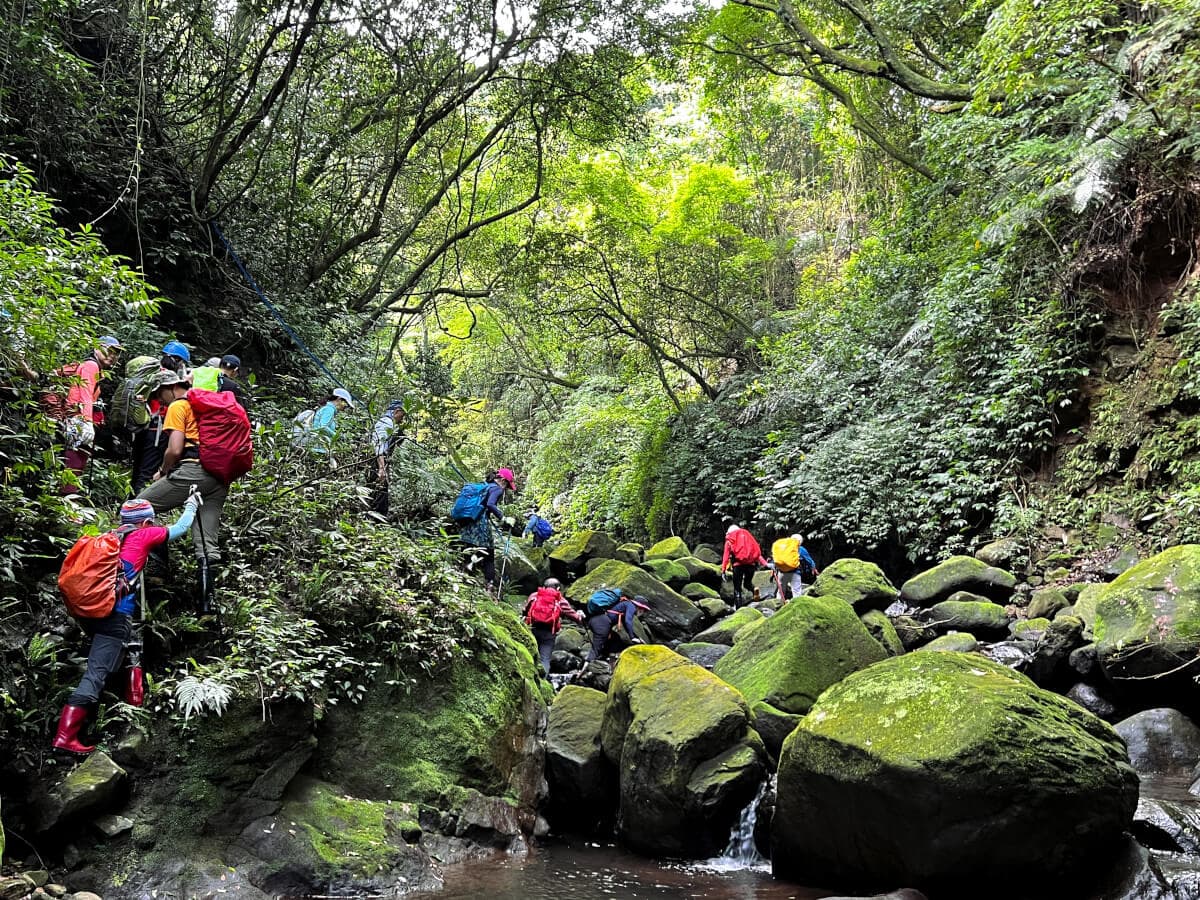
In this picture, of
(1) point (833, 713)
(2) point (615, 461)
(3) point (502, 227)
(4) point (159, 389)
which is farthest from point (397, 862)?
(2) point (615, 461)

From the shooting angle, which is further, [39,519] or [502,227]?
[502,227]

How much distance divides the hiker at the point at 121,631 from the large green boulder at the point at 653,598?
825 centimetres

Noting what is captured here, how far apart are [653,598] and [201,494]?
865 cm

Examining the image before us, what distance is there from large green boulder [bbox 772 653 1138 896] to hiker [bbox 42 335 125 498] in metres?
5.73

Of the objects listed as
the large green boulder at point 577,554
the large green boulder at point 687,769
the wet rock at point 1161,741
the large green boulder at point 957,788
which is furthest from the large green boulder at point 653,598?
the large green boulder at point 957,788

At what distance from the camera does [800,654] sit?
7.50 m

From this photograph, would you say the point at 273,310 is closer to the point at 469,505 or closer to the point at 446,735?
the point at 469,505

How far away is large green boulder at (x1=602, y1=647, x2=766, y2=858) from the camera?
6238 millimetres

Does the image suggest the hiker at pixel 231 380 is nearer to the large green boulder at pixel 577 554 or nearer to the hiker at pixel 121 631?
the hiker at pixel 121 631

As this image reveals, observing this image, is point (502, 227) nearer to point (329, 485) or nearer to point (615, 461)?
point (615, 461)

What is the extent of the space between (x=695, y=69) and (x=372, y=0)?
7774 mm

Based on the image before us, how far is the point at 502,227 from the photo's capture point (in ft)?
61.1

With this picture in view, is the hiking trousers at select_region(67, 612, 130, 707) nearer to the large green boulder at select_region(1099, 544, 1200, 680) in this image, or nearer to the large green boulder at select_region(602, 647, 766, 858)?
the large green boulder at select_region(602, 647, 766, 858)

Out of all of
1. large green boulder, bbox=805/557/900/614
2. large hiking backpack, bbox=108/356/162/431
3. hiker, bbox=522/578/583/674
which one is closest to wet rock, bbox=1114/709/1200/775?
large green boulder, bbox=805/557/900/614
